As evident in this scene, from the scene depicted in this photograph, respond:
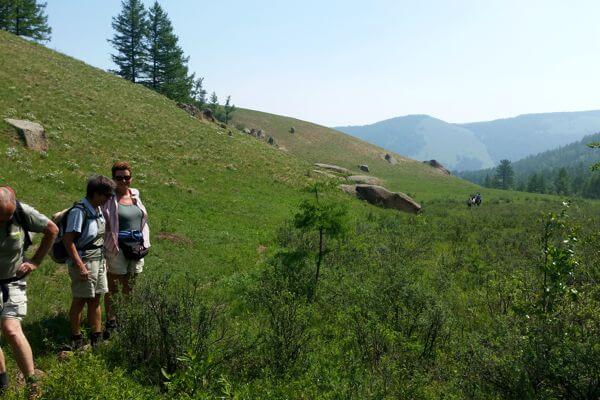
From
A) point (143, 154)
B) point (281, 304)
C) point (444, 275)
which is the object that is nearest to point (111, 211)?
point (281, 304)

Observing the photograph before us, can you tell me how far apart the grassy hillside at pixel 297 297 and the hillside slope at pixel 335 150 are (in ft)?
131

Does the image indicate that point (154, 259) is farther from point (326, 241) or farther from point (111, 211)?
point (326, 241)

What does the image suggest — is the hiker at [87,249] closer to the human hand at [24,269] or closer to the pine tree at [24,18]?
the human hand at [24,269]

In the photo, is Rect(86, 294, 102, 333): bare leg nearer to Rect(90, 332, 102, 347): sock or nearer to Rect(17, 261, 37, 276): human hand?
Rect(90, 332, 102, 347): sock

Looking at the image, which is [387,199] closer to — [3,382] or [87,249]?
[87,249]

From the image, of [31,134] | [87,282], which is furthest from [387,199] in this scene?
[87,282]

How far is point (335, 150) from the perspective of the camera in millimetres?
76750

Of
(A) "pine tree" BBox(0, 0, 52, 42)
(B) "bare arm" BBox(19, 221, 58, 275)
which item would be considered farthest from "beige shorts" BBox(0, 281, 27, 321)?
(A) "pine tree" BBox(0, 0, 52, 42)

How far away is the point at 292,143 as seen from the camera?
3039 inches

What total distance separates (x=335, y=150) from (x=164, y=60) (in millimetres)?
36843

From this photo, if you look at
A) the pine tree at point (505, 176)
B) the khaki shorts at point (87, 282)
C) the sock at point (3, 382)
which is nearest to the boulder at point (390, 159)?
the pine tree at point (505, 176)

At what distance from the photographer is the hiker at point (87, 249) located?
523 cm

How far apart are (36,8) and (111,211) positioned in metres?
55.6

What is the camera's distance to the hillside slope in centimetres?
6569
